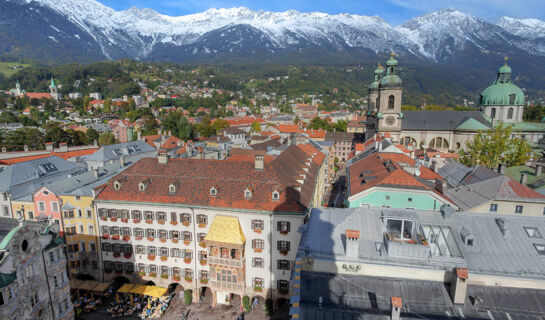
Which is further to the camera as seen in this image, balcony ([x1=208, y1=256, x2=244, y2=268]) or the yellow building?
the yellow building

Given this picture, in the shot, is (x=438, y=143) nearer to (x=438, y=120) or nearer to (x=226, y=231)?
(x=438, y=120)

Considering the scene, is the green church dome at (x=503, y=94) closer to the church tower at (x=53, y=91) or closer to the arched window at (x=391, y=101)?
the arched window at (x=391, y=101)

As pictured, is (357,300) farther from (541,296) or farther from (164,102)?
(164,102)

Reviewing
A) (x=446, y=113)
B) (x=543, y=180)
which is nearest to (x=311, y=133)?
(x=446, y=113)

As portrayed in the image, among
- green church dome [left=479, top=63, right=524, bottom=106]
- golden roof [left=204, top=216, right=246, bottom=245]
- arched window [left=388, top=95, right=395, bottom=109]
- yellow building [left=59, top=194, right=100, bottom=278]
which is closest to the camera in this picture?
golden roof [left=204, top=216, right=246, bottom=245]

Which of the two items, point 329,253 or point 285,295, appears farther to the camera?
point 285,295

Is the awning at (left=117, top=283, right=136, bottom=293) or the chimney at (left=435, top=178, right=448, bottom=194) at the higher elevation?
the chimney at (left=435, top=178, right=448, bottom=194)

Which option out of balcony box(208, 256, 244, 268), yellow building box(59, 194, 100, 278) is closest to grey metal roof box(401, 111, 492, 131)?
balcony box(208, 256, 244, 268)

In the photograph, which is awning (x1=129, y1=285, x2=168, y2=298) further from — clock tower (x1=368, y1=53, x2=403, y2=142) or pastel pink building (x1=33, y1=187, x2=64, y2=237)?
clock tower (x1=368, y1=53, x2=403, y2=142)
